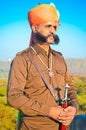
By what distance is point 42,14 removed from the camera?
424 centimetres

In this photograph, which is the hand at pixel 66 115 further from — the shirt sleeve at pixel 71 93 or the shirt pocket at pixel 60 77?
the shirt pocket at pixel 60 77

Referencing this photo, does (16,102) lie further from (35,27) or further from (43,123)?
(35,27)

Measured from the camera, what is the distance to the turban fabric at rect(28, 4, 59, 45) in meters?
4.20

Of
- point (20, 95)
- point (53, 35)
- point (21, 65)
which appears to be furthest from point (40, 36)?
point (20, 95)

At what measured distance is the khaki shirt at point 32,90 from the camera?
12.3 ft

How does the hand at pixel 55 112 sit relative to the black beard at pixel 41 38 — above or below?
below

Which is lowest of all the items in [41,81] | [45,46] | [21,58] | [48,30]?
[41,81]

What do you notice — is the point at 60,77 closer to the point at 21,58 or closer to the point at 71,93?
the point at 71,93

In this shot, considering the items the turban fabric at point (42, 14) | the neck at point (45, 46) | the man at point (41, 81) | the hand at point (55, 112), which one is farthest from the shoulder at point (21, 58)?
the hand at point (55, 112)

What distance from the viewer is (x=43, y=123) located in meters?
3.88

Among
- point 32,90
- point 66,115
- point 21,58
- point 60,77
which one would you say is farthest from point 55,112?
point 21,58

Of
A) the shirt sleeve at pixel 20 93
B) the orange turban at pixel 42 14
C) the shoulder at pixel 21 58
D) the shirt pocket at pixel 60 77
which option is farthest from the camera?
the orange turban at pixel 42 14

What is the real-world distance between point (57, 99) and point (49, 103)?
101 mm

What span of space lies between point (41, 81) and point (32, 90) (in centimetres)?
13
